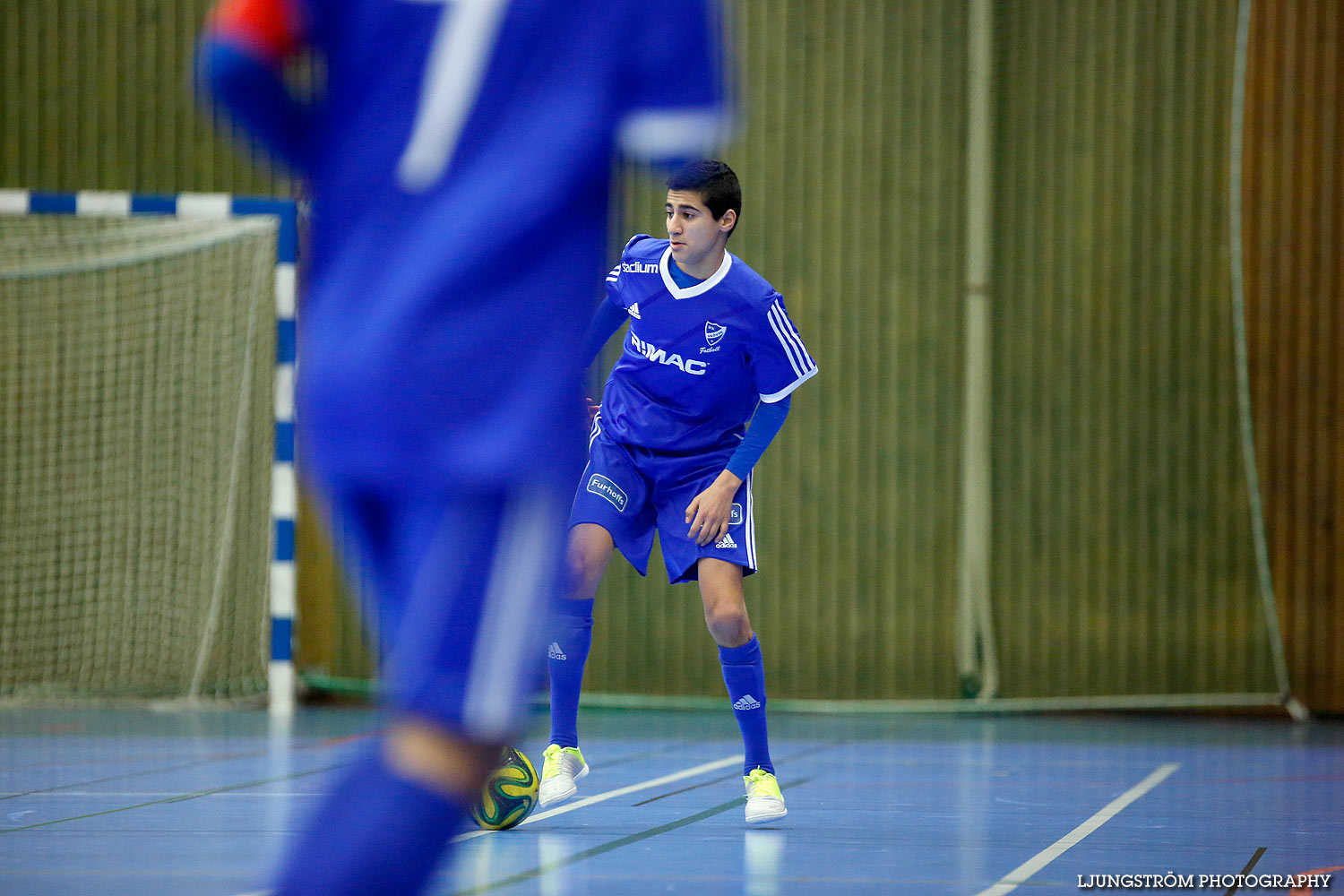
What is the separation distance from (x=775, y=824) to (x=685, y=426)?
1.13 meters

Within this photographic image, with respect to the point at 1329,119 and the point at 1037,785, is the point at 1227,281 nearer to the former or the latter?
the point at 1329,119

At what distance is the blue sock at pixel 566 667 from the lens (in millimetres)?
4367

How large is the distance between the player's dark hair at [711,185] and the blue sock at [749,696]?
116 centimetres

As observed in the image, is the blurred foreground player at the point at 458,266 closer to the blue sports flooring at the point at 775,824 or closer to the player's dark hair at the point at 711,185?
the blue sports flooring at the point at 775,824

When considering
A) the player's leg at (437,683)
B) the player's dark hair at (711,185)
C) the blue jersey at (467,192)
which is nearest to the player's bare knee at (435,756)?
the player's leg at (437,683)

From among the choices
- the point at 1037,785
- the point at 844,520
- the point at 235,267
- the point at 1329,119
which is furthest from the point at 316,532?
the point at 1329,119

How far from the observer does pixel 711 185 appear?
4.20 meters

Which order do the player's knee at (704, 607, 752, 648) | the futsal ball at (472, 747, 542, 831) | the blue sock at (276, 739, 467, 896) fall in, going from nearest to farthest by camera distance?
the blue sock at (276, 739, 467, 896), the futsal ball at (472, 747, 542, 831), the player's knee at (704, 607, 752, 648)

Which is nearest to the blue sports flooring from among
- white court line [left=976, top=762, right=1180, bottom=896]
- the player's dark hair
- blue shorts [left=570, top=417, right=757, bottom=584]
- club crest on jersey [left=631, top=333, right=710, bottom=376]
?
white court line [left=976, top=762, right=1180, bottom=896]

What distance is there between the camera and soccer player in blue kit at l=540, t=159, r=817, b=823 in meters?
4.20

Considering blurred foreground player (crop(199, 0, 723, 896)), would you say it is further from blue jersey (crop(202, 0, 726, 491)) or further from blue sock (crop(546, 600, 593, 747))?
blue sock (crop(546, 600, 593, 747))

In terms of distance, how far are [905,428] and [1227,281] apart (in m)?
1.71

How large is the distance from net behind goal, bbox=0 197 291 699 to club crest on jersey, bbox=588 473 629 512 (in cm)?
408

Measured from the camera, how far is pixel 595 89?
1642 mm
